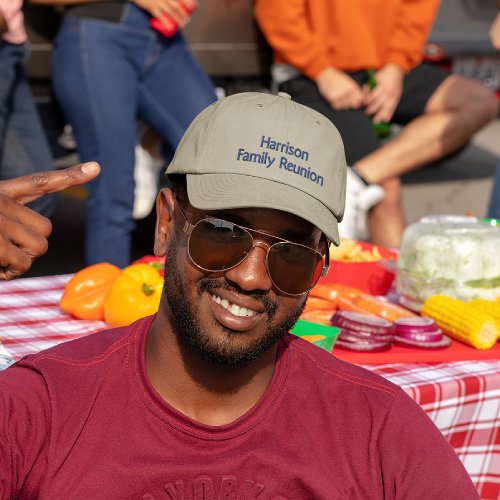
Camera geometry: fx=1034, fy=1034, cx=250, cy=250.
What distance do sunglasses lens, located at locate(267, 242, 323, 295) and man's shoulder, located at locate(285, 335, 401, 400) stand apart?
0.14m

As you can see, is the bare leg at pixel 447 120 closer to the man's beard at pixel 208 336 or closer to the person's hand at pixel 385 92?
the person's hand at pixel 385 92

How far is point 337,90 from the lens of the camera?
5117 mm

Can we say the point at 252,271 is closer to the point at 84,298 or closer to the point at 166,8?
the point at 84,298

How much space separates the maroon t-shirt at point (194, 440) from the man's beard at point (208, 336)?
85 millimetres

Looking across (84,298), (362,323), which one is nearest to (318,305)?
(362,323)

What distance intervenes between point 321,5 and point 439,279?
243 cm

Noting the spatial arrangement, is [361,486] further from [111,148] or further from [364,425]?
[111,148]

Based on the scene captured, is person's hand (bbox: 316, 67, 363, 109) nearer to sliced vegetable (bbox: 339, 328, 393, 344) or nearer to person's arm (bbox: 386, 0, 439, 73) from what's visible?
person's arm (bbox: 386, 0, 439, 73)

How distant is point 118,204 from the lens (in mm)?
4582

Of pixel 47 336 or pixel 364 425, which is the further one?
pixel 47 336

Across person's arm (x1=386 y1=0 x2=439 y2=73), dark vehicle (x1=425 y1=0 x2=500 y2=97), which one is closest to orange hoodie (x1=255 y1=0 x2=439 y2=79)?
person's arm (x1=386 y1=0 x2=439 y2=73)

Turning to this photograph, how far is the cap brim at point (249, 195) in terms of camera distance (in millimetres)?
1768

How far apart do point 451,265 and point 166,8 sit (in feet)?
6.79

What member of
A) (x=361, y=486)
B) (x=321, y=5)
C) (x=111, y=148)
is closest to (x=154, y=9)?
(x=111, y=148)
